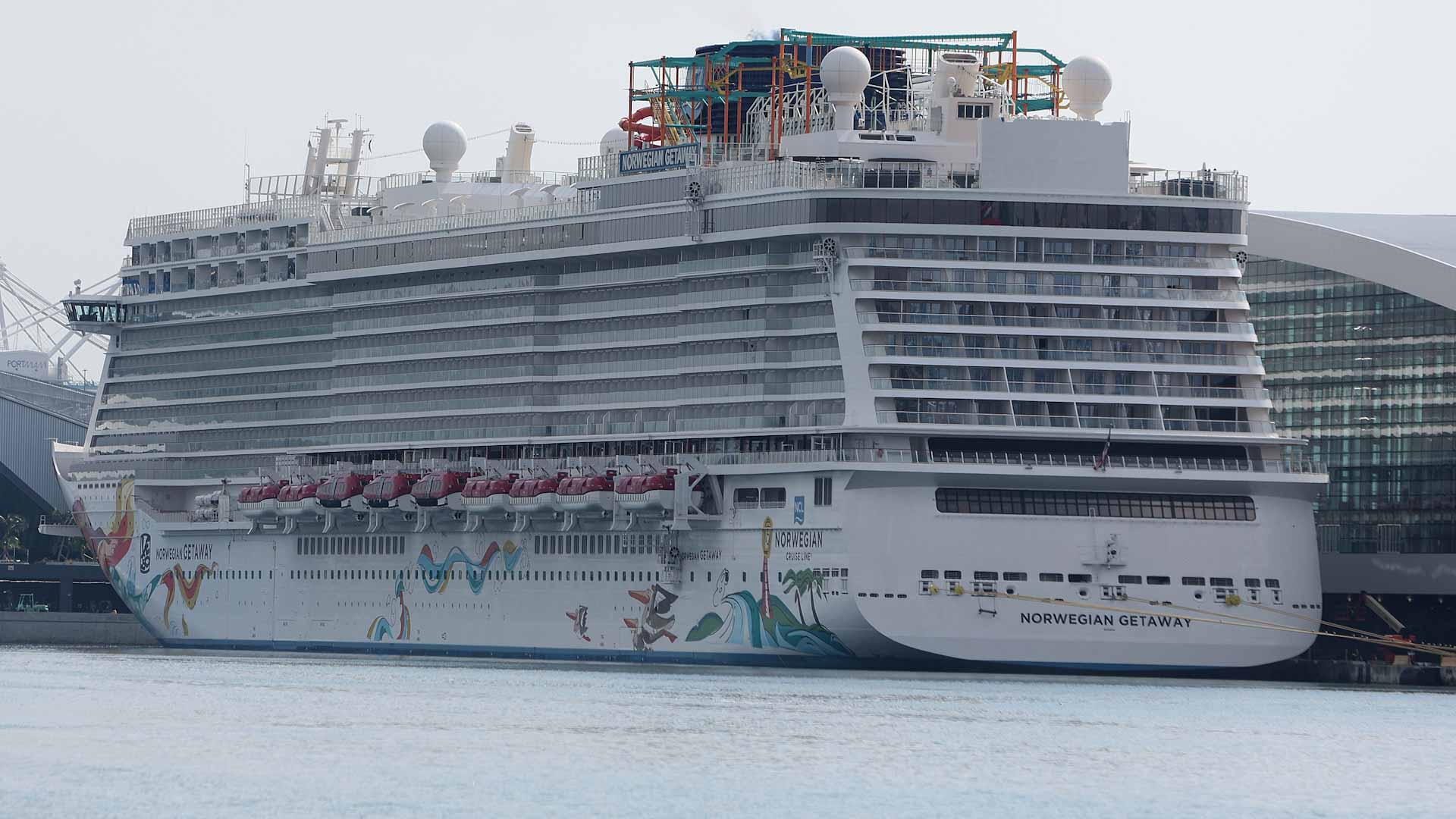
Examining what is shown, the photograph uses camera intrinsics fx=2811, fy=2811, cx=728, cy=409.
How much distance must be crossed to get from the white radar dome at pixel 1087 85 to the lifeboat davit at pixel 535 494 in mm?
20740

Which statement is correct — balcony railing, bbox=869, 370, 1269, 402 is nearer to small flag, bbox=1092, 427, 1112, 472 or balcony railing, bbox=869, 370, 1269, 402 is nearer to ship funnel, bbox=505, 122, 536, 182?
small flag, bbox=1092, 427, 1112, 472

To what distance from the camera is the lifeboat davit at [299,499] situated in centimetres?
10206

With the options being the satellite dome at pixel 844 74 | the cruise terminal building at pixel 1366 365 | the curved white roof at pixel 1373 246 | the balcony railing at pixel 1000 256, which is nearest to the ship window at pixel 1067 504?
the balcony railing at pixel 1000 256

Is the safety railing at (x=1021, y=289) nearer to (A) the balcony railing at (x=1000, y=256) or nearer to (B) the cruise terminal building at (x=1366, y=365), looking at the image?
(A) the balcony railing at (x=1000, y=256)

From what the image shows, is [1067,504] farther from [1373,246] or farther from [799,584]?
[1373,246]

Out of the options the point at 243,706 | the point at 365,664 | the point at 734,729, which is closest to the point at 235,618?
the point at 365,664

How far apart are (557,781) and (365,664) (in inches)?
1459

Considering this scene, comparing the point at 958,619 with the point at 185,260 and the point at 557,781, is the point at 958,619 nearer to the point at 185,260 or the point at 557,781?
the point at 557,781

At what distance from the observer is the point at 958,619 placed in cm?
8131

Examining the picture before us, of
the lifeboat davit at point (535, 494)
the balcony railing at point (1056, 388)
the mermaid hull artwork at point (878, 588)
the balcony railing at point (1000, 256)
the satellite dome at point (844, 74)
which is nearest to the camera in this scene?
the mermaid hull artwork at point (878, 588)

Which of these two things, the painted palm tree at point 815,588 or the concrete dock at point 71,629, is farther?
the concrete dock at point 71,629

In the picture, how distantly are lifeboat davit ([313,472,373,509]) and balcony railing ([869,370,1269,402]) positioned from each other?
81.7 feet

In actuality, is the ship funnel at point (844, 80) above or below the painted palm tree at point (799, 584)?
above

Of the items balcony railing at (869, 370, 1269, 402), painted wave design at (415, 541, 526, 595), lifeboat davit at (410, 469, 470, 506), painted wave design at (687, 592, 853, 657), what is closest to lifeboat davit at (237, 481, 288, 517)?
painted wave design at (415, 541, 526, 595)
